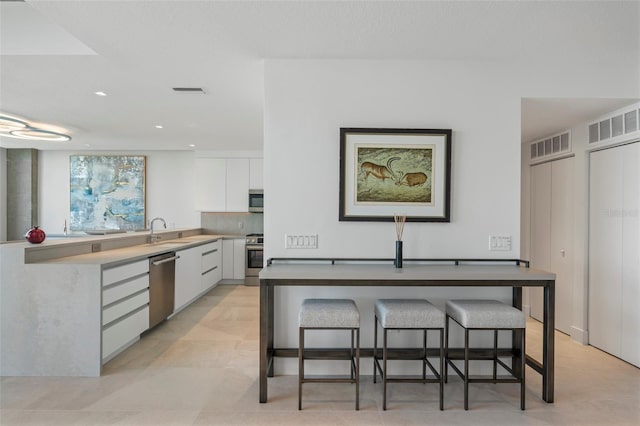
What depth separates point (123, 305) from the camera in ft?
10.5

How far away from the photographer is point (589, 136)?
3.51 metres

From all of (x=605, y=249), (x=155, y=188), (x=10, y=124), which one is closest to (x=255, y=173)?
(x=155, y=188)

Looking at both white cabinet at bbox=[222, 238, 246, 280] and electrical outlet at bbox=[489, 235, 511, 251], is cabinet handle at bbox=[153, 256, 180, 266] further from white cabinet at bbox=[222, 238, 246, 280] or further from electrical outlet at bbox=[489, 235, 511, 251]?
electrical outlet at bbox=[489, 235, 511, 251]

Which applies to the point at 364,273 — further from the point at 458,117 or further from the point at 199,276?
the point at 199,276

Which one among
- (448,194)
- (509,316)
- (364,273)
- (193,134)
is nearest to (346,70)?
(448,194)

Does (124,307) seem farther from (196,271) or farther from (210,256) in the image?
(210,256)

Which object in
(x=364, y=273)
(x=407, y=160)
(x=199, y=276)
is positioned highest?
(x=407, y=160)

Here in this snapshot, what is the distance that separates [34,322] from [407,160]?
318 centimetres

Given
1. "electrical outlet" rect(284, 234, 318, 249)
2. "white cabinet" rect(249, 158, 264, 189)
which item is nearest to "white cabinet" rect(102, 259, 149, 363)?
"electrical outlet" rect(284, 234, 318, 249)

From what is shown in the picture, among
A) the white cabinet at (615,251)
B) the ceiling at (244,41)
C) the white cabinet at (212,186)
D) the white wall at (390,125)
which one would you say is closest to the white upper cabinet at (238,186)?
the white cabinet at (212,186)

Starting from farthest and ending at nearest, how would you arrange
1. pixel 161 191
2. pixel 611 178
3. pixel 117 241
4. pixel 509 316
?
pixel 161 191 < pixel 117 241 < pixel 611 178 < pixel 509 316

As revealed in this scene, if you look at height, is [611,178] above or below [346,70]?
below

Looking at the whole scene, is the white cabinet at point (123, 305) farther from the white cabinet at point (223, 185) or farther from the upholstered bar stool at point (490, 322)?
the white cabinet at point (223, 185)

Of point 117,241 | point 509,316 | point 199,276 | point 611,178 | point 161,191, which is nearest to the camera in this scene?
point 509,316
